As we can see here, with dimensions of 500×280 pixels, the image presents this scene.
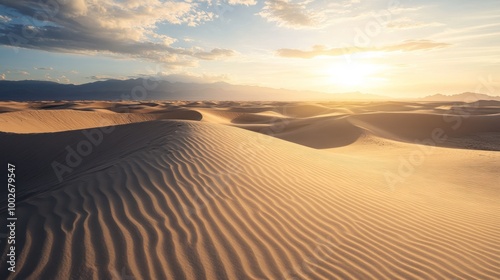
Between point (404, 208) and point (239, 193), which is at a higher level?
point (239, 193)

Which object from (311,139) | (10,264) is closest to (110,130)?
(10,264)

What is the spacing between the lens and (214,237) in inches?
127

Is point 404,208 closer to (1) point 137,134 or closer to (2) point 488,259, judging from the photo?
(2) point 488,259

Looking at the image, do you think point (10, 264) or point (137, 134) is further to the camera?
point (137, 134)

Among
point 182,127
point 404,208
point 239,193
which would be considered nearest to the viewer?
point 239,193

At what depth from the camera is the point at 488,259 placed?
355 cm

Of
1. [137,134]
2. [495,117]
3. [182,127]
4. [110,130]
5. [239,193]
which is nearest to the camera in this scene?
[239,193]

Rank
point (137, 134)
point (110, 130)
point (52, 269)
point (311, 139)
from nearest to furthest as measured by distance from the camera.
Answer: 1. point (52, 269)
2. point (137, 134)
3. point (110, 130)
4. point (311, 139)

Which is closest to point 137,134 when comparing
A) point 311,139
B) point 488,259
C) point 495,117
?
point 488,259

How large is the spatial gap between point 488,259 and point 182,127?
712cm

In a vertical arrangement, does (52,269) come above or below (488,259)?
above

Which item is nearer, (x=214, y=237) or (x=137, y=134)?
(x=214, y=237)

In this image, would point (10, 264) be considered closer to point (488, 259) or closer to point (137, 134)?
point (488, 259)

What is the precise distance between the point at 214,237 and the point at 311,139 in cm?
1349
